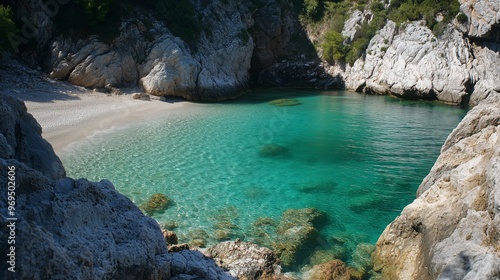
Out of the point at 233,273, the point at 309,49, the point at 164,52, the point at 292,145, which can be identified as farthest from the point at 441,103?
the point at 233,273

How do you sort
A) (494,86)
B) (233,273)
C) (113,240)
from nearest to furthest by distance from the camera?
(113,240) < (233,273) < (494,86)

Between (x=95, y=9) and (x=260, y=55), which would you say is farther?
(x=260, y=55)

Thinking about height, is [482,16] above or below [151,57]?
above

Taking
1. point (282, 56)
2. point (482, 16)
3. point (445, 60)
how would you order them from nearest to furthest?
point (482, 16), point (445, 60), point (282, 56)

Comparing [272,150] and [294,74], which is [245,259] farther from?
[294,74]

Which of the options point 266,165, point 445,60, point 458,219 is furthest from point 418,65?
point 458,219

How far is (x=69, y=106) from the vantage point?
23.5 metres

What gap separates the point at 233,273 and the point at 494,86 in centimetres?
3555

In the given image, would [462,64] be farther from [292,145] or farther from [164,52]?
[164,52]

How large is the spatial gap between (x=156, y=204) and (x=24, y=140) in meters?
6.48

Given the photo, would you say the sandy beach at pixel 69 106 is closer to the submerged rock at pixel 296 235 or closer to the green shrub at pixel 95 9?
the green shrub at pixel 95 9

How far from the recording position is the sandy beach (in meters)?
19.8

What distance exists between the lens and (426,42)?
3788cm

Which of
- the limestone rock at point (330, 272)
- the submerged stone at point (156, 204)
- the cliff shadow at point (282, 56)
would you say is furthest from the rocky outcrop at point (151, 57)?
the limestone rock at point (330, 272)
